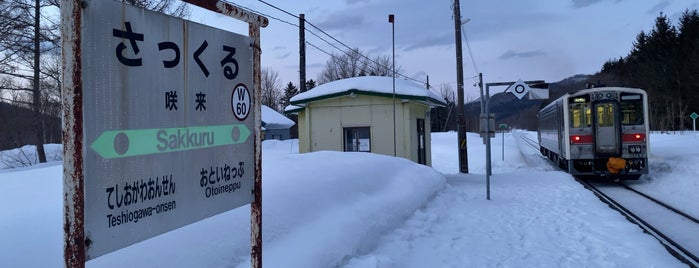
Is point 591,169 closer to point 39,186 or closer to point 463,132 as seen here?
point 463,132

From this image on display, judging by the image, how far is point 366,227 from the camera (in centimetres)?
577

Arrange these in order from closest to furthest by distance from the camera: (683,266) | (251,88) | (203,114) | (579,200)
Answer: (203,114)
(251,88)
(683,266)
(579,200)

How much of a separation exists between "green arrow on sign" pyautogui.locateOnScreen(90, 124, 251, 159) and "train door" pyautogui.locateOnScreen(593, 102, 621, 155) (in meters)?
14.9

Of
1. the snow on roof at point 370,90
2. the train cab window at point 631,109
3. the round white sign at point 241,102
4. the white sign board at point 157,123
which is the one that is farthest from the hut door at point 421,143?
the white sign board at point 157,123

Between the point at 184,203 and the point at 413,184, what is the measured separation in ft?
23.3

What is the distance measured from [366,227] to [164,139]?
3763mm

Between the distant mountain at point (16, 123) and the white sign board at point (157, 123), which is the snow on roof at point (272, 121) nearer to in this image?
the distant mountain at point (16, 123)

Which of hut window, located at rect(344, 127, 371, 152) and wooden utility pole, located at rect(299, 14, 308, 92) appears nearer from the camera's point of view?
hut window, located at rect(344, 127, 371, 152)

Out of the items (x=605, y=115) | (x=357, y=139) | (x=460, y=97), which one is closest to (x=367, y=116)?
(x=357, y=139)

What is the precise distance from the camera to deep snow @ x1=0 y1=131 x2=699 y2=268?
3881 millimetres

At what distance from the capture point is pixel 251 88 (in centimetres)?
323

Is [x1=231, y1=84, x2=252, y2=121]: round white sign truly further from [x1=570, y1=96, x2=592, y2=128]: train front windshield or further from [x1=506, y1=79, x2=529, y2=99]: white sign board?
[x1=570, y1=96, x2=592, y2=128]: train front windshield

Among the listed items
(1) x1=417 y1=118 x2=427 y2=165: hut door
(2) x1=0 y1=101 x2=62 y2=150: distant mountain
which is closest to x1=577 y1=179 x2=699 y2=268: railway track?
(1) x1=417 y1=118 x2=427 y2=165: hut door

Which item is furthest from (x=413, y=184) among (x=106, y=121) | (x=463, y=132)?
(x=463, y=132)
